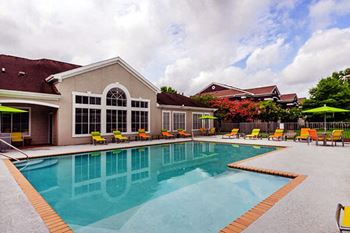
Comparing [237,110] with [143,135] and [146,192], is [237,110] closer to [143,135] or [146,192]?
[143,135]

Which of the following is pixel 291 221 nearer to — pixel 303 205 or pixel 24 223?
pixel 303 205

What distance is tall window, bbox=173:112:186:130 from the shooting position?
21870 mm

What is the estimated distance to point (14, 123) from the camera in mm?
13766

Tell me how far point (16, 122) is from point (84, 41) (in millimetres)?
8794

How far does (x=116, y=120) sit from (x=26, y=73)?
720 cm

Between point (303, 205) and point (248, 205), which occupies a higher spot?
point (303, 205)

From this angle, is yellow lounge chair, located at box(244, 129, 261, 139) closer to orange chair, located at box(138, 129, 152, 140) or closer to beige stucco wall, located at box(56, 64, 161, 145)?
beige stucco wall, located at box(56, 64, 161, 145)

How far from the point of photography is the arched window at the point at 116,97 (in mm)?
16719

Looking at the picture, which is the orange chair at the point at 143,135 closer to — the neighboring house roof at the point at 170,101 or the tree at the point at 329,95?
the neighboring house roof at the point at 170,101

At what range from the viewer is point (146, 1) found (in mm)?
12648

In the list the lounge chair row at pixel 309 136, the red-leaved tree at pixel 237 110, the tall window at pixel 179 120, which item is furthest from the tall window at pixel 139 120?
the red-leaved tree at pixel 237 110

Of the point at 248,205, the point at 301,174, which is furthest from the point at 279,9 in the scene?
the point at 248,205

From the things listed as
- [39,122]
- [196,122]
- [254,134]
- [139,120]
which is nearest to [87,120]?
[39,122]

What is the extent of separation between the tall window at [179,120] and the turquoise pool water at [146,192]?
37.1 ft
